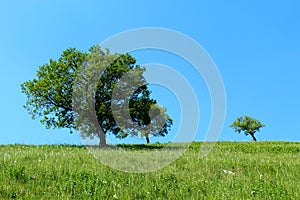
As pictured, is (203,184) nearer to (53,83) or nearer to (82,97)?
(82,97)

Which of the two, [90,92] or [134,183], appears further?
[90,92]

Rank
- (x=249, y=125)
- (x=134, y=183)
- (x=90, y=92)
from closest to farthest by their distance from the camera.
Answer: (x=134, y=183) < (x=90, y=92) < (x=249, y=125)

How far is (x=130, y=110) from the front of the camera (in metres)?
27.6

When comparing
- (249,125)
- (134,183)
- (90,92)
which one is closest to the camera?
(134,183)

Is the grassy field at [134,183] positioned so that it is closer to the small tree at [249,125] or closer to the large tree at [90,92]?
the large tree at [90,92]

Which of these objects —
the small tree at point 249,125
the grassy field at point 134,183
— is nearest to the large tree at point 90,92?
the grassy field at point 134,183

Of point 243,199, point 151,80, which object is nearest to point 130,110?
point 151,80

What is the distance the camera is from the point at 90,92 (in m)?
27.0

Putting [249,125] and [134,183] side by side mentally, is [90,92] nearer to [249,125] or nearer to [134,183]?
[134,183]

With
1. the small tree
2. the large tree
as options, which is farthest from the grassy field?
the small tree

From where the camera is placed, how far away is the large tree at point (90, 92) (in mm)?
27625

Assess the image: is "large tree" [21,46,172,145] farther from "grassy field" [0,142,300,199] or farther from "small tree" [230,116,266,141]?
"small tree" [230,116,266,141]

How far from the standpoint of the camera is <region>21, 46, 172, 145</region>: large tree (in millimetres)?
27625

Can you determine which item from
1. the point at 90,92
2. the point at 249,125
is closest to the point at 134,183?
the point at 90,92
